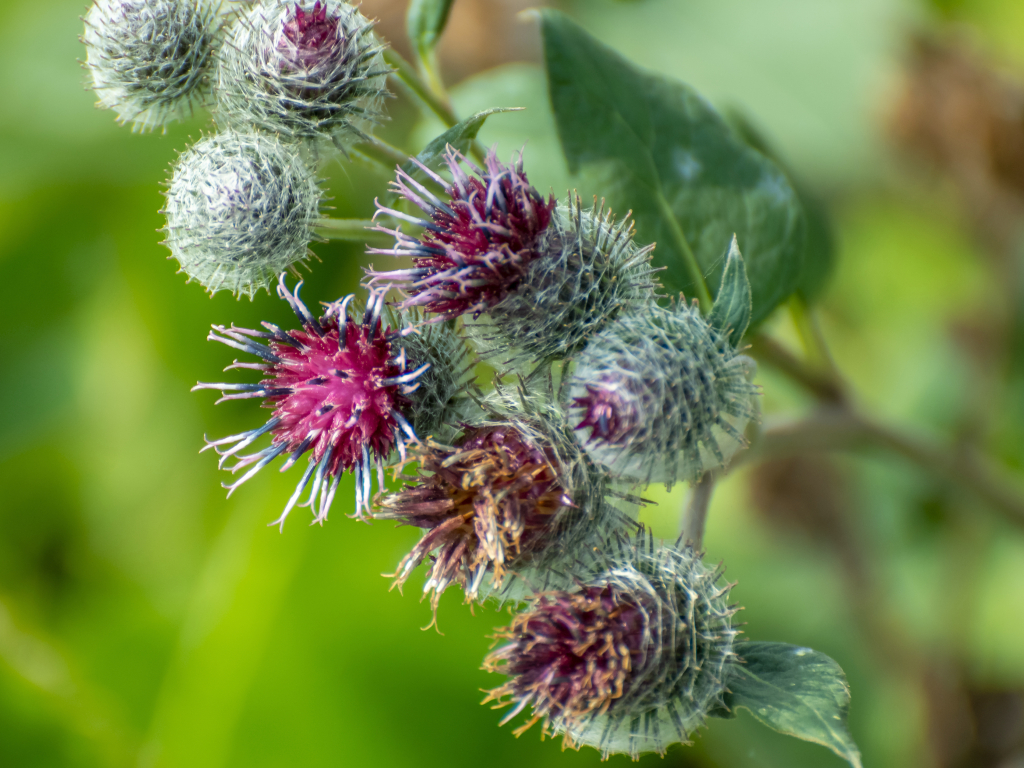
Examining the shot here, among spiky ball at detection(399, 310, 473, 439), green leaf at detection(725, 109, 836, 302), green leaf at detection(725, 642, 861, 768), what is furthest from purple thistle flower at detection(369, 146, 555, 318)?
green leaf at detection(725, 109, 836, 302)

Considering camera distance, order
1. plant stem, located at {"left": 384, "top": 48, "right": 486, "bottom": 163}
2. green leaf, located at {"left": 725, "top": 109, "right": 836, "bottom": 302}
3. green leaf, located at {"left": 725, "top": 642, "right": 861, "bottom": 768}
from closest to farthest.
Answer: green leaf, located at {"left": 725, "top": 642, "right": 861, "bottom": 768}
plant stem, located at {"left": 384, "top": 48, "right": 486, "bottom": 163}
green leaf, located at {"left": 725, "top": 109, "right": 836, "bottom": 302}

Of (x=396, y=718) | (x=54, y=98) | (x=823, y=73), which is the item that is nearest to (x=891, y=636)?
(x=396, y=718)

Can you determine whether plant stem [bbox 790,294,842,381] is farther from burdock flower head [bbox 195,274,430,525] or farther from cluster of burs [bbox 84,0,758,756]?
burdock flower head [bbox 195,274,430,525]

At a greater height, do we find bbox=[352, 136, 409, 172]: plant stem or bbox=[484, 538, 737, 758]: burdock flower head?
bbox=[352, 136, 409, 172]: plant stem

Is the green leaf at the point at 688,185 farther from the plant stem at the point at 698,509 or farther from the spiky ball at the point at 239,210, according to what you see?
the spiky ball at the point at 239,210

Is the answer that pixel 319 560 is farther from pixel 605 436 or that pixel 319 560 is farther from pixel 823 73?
pixel 823 73

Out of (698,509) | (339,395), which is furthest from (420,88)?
(698,509)

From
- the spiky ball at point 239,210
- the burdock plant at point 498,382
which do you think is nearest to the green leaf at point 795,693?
the burdock plant at point 498,382

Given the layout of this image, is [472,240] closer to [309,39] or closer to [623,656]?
[309,39]

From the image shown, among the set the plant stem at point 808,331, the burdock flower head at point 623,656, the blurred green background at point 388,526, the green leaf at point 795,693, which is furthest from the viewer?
the blurred green background at point 388,526
